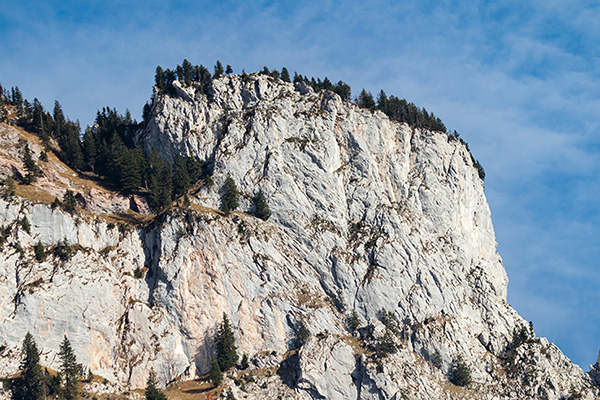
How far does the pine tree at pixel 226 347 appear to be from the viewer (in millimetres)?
121625

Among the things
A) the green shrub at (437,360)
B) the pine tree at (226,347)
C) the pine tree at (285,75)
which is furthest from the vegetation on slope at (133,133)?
the green shrub at (437,360)

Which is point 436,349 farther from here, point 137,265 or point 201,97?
point 201,97

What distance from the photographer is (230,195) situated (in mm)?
148875

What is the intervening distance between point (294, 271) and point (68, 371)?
55415 mm

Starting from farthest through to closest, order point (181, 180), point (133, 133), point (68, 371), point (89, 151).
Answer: point (133, 133), point (89, 151), point (181, 180), point (68, 371)

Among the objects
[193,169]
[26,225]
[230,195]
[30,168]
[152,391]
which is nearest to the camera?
[152,391]

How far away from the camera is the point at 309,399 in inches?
4624

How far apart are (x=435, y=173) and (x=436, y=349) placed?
5950 cm

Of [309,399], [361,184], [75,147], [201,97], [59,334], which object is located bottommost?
[309,399]

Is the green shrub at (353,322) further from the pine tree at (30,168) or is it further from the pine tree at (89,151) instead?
the pine tree at (89,151)

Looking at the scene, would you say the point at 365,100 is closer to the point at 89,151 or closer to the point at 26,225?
the point at 89,151

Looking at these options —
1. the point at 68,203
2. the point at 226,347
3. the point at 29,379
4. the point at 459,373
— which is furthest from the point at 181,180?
the point at 459,373

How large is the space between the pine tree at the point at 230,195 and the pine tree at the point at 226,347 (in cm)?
3375

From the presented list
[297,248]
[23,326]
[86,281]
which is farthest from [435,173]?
[23,326]
